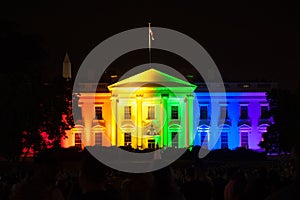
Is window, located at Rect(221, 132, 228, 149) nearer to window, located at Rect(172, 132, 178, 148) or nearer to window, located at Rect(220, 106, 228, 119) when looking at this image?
window, located at Rect(220, 106, 228, 119)

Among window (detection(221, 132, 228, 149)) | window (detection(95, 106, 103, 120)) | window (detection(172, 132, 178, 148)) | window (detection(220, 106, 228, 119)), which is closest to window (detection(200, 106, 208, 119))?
window (detection(220, 106, 228, 119))

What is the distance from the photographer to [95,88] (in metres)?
78.7

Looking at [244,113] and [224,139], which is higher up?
[244,113]

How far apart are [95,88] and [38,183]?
234ft

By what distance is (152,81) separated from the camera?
7431 cm

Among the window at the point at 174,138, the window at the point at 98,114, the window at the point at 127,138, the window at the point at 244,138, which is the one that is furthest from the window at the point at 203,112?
the window at the point at 98,114

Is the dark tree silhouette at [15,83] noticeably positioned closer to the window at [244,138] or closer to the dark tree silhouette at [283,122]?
the dark tree silhouette at [283,122]

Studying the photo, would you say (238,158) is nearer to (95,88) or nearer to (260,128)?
(260,128)

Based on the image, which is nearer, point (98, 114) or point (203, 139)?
point (203, 139)

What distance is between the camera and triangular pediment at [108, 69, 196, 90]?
74.1m

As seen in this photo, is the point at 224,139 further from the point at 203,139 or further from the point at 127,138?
the point at 127,138

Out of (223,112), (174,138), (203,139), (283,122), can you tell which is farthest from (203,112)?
(283,122)

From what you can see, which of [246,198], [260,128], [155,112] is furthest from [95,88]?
[246,198]

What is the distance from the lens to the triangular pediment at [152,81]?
243ft
